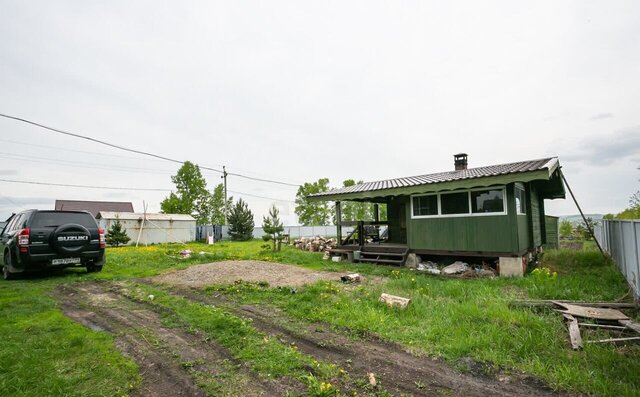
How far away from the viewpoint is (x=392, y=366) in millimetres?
3160

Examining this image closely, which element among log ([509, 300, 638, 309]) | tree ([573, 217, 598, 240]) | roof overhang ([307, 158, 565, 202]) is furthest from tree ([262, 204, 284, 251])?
tree ([573, 217, 598, 240])

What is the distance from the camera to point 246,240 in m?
29.0

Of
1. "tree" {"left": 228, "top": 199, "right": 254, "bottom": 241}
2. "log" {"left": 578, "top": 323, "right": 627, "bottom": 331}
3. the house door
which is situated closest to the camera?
"log" {"left": 578, "top": 323, "right": 627, "bottom": 331}

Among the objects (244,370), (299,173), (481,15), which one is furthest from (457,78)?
(299,173)

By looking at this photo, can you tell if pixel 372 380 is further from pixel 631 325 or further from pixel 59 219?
pixel 59 219

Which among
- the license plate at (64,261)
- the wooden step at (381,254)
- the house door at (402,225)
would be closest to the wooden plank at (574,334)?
the wooden step at (381,254)

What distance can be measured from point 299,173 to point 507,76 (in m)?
27.9

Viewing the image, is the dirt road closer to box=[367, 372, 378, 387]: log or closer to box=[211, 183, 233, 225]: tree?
box=[367, 372, 378, 387]: log

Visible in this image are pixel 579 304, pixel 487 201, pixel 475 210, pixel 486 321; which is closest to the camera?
pixel 486 321

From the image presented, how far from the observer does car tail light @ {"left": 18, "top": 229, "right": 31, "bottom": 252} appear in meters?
7.49

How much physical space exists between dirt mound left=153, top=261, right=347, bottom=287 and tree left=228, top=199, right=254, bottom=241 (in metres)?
19.2

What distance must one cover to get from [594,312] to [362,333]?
358 centimetres

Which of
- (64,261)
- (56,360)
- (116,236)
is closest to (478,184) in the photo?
(56,360)

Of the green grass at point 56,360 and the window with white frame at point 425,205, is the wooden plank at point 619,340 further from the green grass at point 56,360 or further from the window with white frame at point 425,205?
the window with white frame at point 425,205
